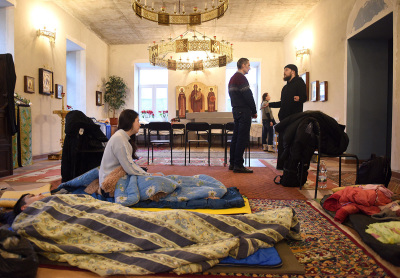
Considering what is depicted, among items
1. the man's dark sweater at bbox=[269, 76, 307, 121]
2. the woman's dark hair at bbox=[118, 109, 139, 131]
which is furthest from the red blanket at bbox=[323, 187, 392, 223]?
the man's dark sweater at bbox=[269, 76, 307, 121]

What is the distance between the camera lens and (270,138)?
912 cm

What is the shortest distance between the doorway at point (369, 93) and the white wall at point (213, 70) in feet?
17.5

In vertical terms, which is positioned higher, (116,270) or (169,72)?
(169,72)

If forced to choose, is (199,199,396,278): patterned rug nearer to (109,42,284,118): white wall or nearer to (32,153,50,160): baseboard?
(32,153,50,160): baseboard

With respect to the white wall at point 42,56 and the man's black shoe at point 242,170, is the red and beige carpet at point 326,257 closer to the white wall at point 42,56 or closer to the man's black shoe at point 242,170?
the man's black shoe at point 242,170

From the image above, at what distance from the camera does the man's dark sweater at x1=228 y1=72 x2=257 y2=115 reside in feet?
15.8

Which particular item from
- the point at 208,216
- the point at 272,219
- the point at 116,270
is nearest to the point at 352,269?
the point at 272,219

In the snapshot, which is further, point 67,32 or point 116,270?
point 67,32

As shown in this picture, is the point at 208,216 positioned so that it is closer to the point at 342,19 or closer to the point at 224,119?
the point at 342,19

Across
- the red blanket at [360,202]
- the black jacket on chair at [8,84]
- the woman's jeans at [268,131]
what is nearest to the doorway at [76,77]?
the black jacket on chair at [8,84]

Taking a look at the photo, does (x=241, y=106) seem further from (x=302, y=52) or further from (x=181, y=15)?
(x=302, y=52)

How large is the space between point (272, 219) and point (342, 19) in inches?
235

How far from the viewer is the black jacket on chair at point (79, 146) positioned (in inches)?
141

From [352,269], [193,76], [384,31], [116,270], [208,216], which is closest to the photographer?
[116,270]
